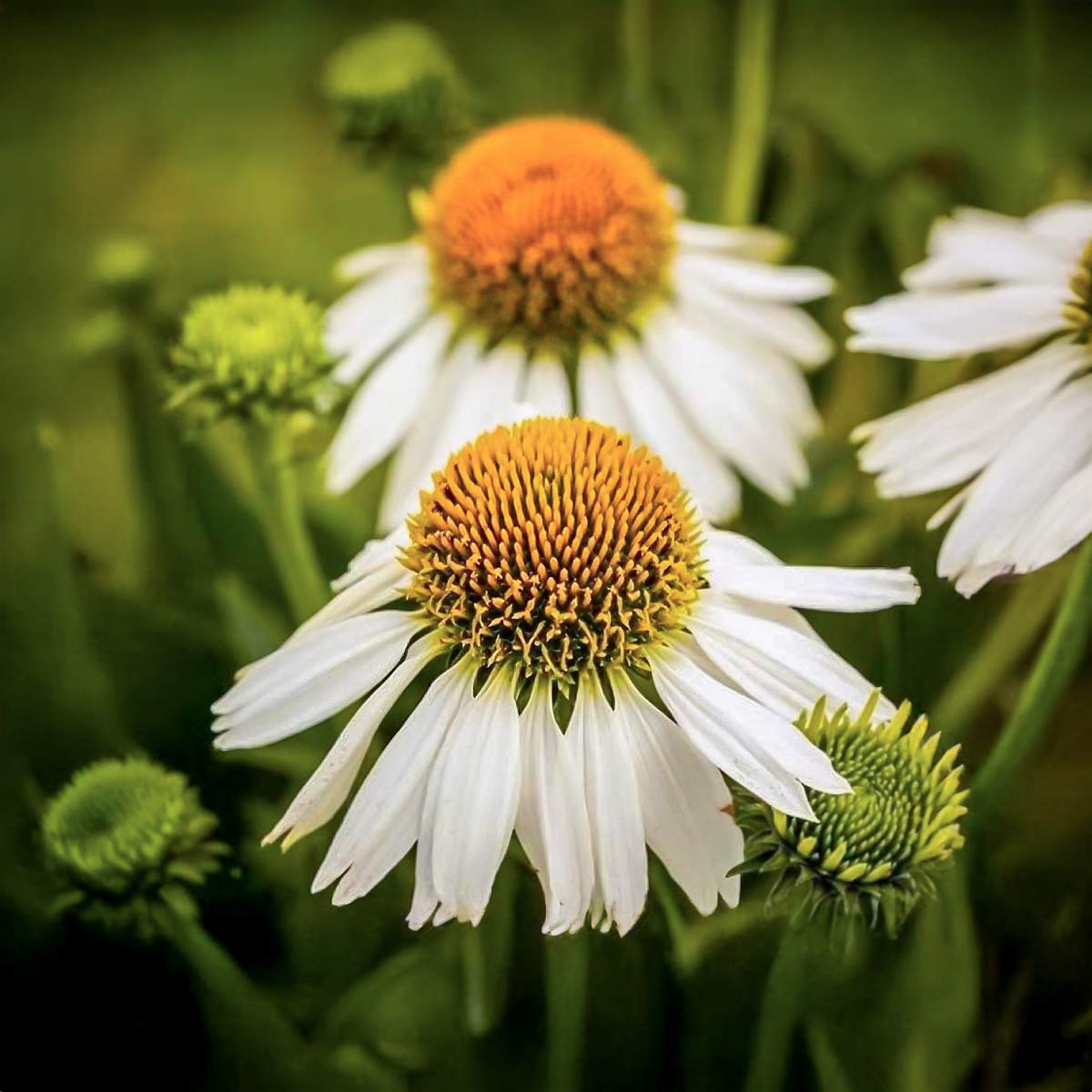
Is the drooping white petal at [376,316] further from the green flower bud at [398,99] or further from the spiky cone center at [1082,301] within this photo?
the spiky cone center at [1082,301]

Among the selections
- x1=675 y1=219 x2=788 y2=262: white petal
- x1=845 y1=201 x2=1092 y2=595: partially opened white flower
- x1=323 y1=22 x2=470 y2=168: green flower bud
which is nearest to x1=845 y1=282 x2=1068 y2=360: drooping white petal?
x1=845 y1=201 x2=1092 y2=595: partially opened white flower

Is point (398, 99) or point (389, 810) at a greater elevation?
point (398, 99)

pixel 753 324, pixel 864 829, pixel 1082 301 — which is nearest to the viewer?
pixel 864 829

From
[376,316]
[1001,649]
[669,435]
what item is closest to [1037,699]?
[1001,649]

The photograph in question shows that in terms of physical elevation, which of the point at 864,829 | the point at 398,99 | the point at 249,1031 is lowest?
the point at 249,1031

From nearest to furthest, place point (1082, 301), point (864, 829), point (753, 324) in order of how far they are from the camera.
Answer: point (864, 829) < point (1082, 301) < point (753, 324)

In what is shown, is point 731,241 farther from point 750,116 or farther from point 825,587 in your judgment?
point 825,587

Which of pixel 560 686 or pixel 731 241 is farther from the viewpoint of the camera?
pixel 731 241
